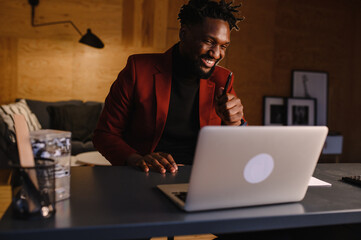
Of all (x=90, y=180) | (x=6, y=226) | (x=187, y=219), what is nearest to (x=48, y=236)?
(x=6, y=226)

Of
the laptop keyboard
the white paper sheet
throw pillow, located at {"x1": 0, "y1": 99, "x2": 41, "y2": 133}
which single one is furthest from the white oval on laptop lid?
throw pillow, located at {"x1": 0, "y1": 99, "x2": 41, "y2": 133}

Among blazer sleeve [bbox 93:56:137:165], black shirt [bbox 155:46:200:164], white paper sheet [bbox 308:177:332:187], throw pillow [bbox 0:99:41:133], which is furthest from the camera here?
throw pillow [bbox 0:99:41:133]

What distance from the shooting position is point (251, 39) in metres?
5.38

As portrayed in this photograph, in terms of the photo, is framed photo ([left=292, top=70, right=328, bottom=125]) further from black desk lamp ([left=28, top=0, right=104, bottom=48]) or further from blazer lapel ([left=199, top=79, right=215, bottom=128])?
blazer lapel ([left=199, top=79, right=215, bottom=128])

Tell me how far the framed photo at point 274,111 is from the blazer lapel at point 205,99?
12.2 ft

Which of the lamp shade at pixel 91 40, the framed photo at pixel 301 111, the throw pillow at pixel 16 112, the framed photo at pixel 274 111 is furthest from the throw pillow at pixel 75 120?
the framed photo at pixel 301 111

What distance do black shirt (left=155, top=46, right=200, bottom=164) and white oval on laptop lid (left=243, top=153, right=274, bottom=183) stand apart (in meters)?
0.90

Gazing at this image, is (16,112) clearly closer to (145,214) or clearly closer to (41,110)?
(41,110)

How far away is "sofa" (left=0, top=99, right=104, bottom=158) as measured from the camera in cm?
432

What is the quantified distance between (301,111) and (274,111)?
474 mm

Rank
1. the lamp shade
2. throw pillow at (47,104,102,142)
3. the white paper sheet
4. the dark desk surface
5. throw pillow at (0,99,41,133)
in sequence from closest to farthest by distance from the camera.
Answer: the dark desk surface, the white paper sheet, throw pillow at (0,99,41,133), throw pillow at (47,104,102,142), the lamp shade

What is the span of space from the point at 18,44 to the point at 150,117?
360 cm

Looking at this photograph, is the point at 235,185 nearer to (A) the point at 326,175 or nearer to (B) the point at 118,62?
(A) the point at 326,175

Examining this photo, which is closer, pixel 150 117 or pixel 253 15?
pixel 150 117
